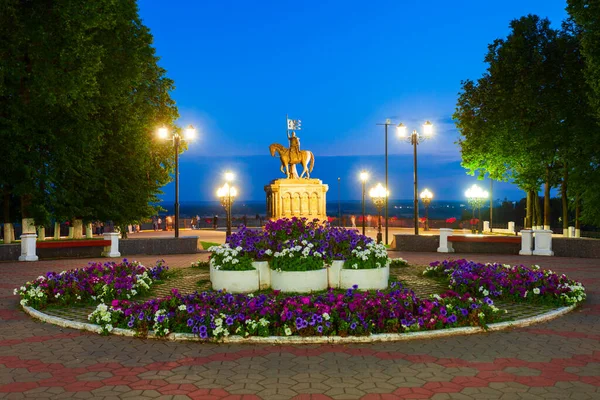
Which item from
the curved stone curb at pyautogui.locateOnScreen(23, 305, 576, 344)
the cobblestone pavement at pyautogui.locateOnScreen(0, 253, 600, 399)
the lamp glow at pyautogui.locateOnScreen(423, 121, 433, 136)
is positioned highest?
the lamp glow at pyautogui.locateOnScreen(423, 121, 433, 136)

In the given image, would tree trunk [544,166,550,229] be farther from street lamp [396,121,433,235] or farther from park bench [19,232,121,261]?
park bench [19,232,121,261]

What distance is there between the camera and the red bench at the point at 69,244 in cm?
2145

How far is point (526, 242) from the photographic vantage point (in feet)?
72.5

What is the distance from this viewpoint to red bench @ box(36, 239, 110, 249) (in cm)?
2145

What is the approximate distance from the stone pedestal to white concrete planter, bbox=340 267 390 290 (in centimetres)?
2776

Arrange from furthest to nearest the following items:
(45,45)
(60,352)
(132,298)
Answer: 1. (45,45)
2. (132,298)
3. (60,352)

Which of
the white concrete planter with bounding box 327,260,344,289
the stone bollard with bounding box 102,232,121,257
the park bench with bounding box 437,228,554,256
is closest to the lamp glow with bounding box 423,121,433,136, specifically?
the park bench with bounding box 437,228,554,256

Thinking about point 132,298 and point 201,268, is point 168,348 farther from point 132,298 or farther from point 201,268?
point 201,268

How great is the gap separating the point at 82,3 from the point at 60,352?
17604mm

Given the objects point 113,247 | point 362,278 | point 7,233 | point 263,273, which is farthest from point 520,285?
point 7,233

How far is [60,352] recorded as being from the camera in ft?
24.9

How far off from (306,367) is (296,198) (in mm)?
33721

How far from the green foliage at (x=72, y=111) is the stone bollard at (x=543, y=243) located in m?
18.6

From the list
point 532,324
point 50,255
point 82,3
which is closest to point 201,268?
point 50,255
